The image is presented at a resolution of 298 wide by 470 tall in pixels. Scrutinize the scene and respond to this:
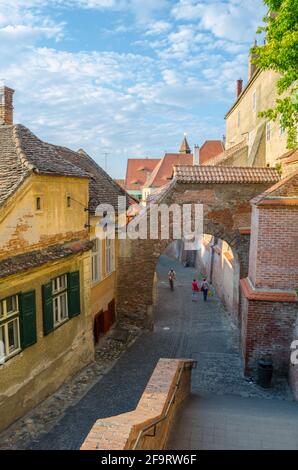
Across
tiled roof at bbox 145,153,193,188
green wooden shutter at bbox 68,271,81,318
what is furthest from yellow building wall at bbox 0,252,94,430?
tiled roof at bbox 145,153,193,188

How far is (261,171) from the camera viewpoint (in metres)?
17.0

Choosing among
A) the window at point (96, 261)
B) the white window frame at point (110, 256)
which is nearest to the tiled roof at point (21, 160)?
the window at point (96, 261)

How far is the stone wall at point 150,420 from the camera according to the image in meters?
5.30

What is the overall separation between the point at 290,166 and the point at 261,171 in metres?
2.41

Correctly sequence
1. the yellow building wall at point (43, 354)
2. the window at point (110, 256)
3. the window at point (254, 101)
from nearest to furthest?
the yellow building wall at point (43, 354) < the window at point (110, 256) < the window at point (254, 101)

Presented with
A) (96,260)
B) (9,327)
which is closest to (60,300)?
(9,327)

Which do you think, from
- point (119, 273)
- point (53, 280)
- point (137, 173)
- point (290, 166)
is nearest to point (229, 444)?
point (53, 280)

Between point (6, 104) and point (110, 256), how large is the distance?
25.2 ft

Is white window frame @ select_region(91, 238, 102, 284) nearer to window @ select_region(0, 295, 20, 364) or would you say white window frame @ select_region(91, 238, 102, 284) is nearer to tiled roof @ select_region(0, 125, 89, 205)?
tiled roof @ select_region(0, 125, 89, 205)

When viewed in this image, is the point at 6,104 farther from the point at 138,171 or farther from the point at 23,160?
the point at 138,171

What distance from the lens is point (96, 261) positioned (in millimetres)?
16344

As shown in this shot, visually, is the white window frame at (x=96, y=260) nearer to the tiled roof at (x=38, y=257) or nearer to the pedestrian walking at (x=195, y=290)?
the tiled roof at (x=38, y=257)

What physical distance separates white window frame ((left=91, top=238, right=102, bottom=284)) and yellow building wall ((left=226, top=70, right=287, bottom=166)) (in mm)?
9300

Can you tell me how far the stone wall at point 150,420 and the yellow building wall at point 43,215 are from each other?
14.8 ft
